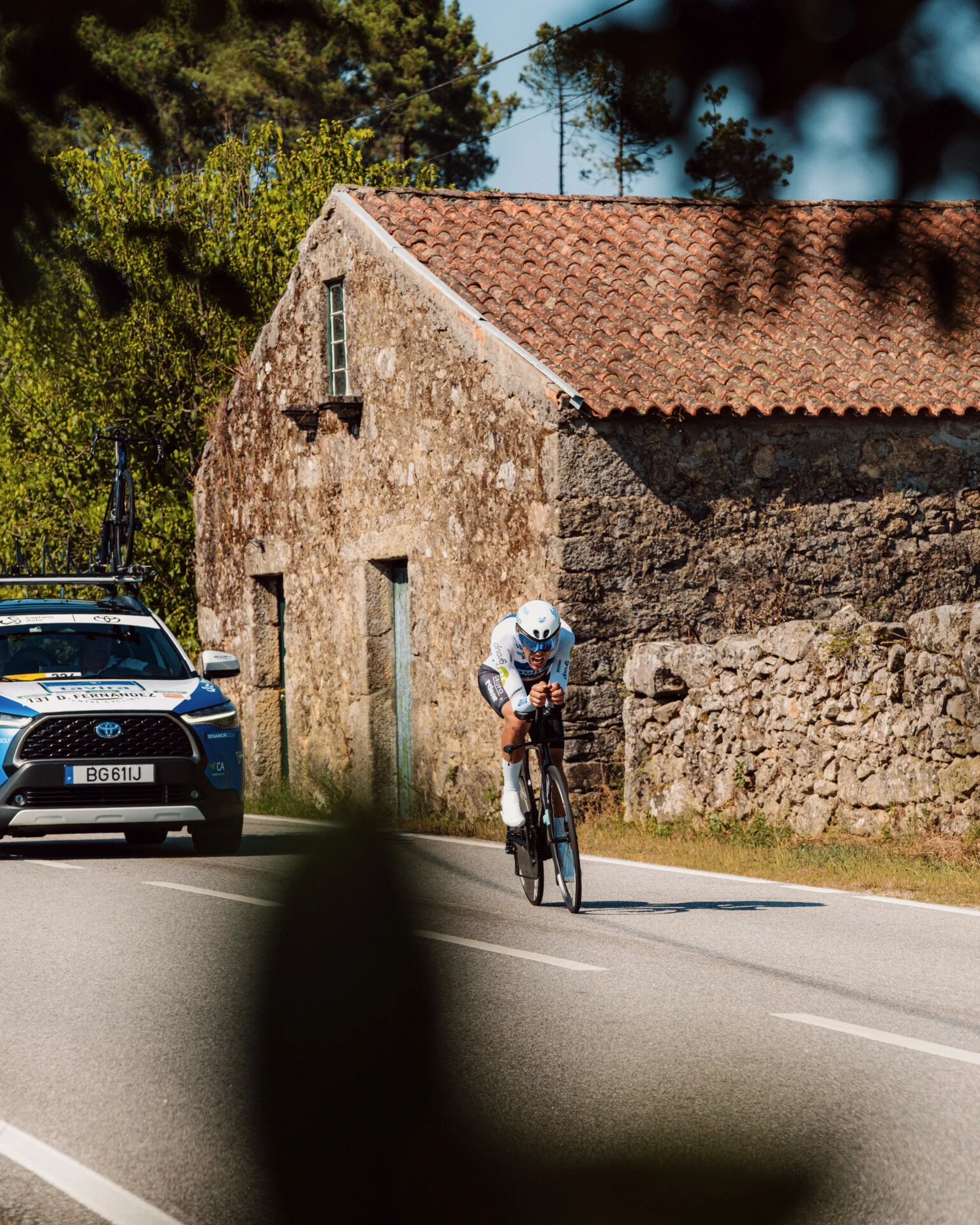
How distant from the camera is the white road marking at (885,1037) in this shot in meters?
5.43

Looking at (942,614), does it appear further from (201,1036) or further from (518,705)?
(201,1036)

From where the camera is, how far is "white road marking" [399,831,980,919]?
8.93 m

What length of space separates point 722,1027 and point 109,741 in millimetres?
6209

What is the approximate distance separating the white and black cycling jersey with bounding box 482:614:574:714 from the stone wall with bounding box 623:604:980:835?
3.47 meters

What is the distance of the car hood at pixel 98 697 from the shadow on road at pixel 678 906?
3.39m

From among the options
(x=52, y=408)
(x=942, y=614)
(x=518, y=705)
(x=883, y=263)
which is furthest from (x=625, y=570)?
(x=883, y=263)

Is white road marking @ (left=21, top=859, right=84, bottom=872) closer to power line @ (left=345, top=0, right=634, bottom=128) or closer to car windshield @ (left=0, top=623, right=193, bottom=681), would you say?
car windshield @ (left=0, top=623, right=193, bottom=681)

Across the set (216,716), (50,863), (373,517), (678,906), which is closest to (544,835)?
(678,906)

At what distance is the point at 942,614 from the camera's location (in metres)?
11.4

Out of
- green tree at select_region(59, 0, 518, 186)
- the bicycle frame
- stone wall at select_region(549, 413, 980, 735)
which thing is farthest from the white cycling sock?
the bicycle frame

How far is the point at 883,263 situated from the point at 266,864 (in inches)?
38.3

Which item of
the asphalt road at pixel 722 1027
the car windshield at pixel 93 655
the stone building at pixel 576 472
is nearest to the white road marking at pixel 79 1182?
the asphalt road at pixel 722 1027

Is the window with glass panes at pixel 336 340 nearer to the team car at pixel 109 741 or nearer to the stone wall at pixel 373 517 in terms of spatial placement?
the stone wall at pixel 373 517

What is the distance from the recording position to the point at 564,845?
28.4 ft
